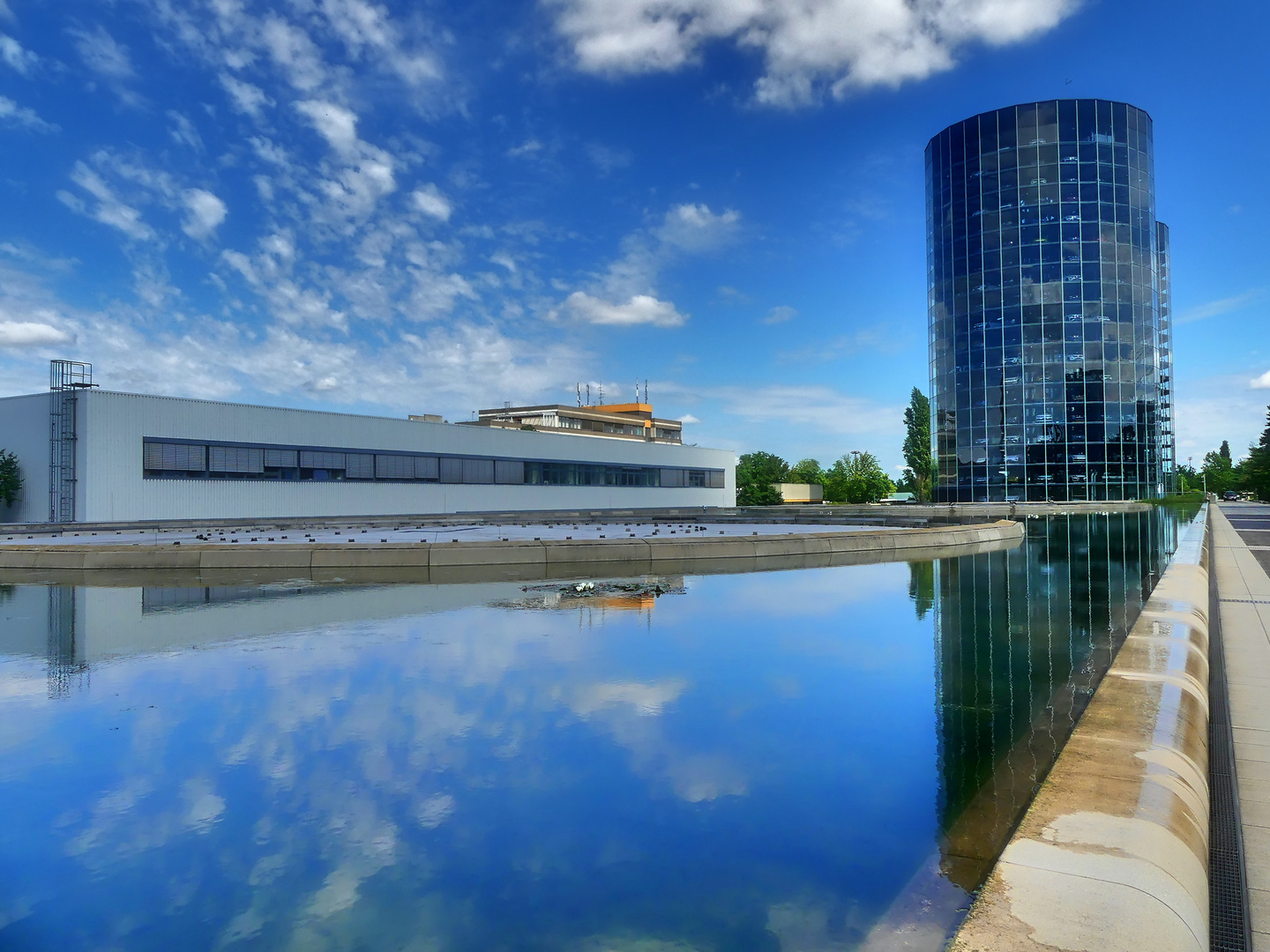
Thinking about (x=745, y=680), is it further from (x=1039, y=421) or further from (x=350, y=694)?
(x=1039, y=421)

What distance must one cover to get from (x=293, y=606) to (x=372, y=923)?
10084 mm

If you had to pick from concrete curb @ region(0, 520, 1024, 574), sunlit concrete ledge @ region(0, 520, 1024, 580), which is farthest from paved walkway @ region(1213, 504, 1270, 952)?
concrete curb @ region(0, 520, 1024, 574)

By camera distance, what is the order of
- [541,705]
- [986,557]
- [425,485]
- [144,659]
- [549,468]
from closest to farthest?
[541,705]
[144,659]
[986,557]
[425,485]
[549,468]

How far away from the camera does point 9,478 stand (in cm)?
3338

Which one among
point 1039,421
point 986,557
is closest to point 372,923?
point 986,557

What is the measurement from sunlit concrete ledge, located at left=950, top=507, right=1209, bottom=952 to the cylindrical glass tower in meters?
55.5

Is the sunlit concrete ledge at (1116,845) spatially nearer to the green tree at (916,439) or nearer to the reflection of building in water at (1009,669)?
the reflection of building in water at (1009,669)

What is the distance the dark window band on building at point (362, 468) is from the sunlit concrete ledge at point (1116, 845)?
36616 mm

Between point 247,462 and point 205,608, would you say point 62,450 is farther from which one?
point 205,608

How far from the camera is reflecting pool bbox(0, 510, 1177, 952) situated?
3.86 meters

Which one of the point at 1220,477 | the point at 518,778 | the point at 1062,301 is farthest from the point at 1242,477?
the point at 518,778

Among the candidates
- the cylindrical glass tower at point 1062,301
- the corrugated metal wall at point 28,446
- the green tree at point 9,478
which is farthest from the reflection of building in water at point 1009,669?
the cylindrical glass tower at point 1062,301

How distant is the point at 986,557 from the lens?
22109 millimetres

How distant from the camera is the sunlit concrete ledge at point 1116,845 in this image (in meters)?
3.05
